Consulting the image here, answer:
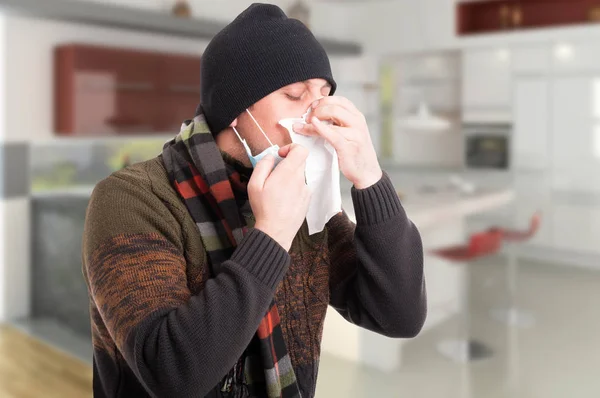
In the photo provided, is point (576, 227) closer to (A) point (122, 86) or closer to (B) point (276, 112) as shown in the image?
(B) point (276, 112)

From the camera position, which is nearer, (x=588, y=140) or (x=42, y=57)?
(x=588, y=140)

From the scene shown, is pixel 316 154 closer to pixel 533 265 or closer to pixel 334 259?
pixel 334 259

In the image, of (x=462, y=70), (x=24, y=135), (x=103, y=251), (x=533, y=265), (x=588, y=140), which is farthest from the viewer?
(x=462, y=70)

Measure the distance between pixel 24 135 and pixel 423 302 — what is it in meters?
3.09

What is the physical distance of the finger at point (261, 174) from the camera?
77cm

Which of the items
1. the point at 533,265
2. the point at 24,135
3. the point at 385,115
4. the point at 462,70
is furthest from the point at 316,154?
the point at 462,70

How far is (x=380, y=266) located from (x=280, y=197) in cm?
22

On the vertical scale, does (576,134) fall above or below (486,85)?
below

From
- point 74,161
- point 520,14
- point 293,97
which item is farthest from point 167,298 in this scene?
point 520,14

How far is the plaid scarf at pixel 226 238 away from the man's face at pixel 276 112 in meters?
0.06

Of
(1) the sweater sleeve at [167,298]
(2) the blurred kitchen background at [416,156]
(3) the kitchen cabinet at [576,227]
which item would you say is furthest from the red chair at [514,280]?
(1) the sweater sleeve at [167,298]

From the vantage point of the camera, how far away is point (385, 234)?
874 mm

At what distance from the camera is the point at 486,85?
155 inches

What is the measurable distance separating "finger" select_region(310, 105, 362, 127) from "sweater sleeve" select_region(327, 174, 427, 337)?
0.31 feet
